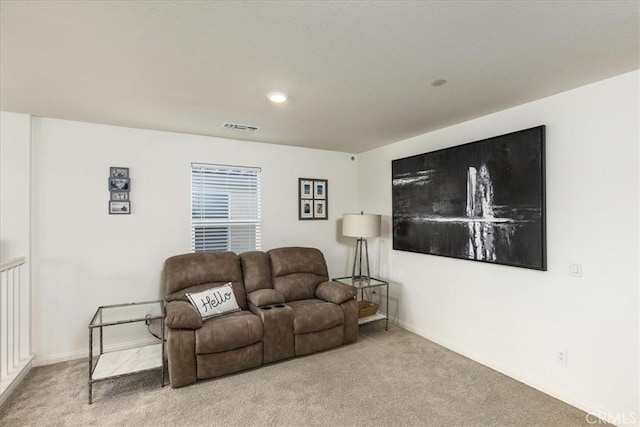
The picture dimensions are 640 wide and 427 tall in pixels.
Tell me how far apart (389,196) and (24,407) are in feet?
13.2

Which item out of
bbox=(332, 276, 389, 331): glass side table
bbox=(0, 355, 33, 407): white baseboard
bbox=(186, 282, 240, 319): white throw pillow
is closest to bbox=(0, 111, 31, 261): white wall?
bbox=(0, 355, 33, 407): white baseboard

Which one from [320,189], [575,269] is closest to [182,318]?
[320,189]

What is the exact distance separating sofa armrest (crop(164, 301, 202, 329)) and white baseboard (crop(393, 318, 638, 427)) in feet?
8.35

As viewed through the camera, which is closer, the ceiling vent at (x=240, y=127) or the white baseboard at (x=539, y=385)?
the white baseboard at (x=539, y=385)

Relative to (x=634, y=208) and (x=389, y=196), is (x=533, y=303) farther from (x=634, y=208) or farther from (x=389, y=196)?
(x=389, y=196)

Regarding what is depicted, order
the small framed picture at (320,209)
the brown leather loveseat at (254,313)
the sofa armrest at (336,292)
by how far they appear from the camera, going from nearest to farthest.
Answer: the brown leather loveseat at (254,313), the sofa armrest at (336,292), the small framed picture at (320,209)

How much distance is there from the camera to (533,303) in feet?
8.93

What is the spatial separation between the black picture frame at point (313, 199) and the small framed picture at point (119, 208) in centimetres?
205

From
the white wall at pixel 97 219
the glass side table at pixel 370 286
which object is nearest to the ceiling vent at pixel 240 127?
the white wall at pixel 97 219

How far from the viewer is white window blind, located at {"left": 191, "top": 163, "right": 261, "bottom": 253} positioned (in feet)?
12.8

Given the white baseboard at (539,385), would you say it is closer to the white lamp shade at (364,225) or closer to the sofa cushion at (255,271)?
the white lamp shade at (364,225)

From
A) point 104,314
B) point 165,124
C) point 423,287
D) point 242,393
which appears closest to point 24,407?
point 104,314

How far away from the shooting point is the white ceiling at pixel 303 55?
1.55 metres

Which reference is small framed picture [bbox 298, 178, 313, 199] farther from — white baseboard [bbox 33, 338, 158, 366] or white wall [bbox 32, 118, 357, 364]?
white baseboard [bbox 33, 338, 158, 366]
